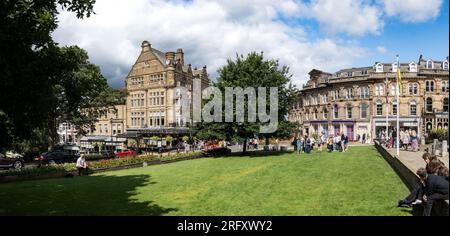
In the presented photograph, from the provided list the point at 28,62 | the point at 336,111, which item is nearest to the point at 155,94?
the point at 336,111

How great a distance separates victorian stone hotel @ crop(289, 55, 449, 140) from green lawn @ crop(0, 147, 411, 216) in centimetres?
4832

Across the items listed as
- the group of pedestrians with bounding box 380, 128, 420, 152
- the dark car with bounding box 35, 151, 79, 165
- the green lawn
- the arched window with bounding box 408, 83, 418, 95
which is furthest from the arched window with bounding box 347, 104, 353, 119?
the green lawn

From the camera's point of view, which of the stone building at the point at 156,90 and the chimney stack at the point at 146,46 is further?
the chimney stack at the point at 146,46

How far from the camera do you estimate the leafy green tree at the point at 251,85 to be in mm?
37000

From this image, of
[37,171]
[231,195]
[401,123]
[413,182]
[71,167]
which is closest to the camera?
[413,182]

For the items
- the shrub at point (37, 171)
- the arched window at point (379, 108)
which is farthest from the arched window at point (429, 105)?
the shrub at point (37, 171)

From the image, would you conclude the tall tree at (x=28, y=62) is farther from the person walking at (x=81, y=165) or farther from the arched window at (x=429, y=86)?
the arched window at (x=429, y=86)

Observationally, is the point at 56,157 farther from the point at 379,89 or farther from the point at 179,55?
the point at 379,89

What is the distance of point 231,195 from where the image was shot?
1484cm

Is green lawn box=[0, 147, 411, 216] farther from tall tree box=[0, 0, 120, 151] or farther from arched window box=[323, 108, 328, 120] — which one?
arched window box=[323, 108, 328, 120]

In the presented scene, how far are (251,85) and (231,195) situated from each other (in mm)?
23539

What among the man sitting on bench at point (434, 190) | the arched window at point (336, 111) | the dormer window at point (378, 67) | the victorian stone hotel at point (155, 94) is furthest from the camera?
the arched window at point (336, 111)

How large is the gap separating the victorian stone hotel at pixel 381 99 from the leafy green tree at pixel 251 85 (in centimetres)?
3002
